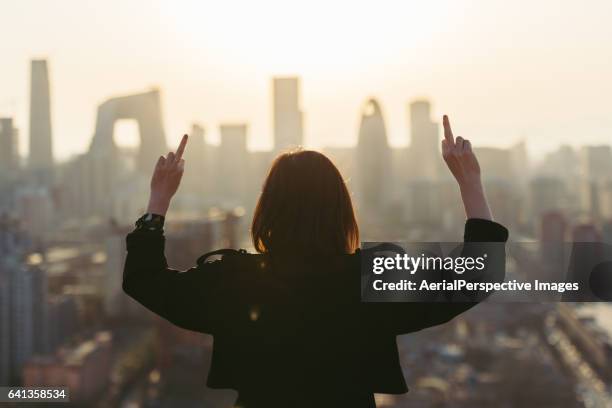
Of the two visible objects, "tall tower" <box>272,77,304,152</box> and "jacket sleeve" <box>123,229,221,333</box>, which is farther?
"tall tower" <box>272,77,304,152</box>

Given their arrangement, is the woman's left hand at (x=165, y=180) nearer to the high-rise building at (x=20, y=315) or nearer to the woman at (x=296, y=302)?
the woman at (x=296, y=302)

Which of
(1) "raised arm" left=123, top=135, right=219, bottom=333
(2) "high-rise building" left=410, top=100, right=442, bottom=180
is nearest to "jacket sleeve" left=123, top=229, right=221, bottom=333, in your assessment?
(1) "raised arm" left=123, top=135, right=219, bottom=333

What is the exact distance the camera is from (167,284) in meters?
0.45

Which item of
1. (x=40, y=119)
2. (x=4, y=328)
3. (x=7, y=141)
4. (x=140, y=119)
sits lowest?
(x=4, y=328)

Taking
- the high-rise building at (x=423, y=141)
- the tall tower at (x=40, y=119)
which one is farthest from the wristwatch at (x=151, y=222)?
the tall tower at (x=40, y=119)

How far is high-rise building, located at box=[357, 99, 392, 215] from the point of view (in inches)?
413

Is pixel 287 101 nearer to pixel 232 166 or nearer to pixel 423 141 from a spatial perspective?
pixel 232 166

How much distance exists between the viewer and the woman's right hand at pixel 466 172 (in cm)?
47

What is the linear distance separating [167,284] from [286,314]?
0.08m

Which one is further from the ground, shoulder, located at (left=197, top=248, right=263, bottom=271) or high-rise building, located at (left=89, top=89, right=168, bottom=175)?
high-rise building, located at (left=89, top=89, right=168, bottom=175)

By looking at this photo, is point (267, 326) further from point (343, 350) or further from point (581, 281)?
point (581, 281)

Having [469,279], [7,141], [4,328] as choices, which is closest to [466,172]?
[469,279]

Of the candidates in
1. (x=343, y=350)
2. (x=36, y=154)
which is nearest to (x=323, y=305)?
(x=343, y=350)

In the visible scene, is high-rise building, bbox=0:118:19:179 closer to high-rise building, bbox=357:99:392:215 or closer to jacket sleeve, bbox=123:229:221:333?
high-rise building, bbox=357:99:392:215
